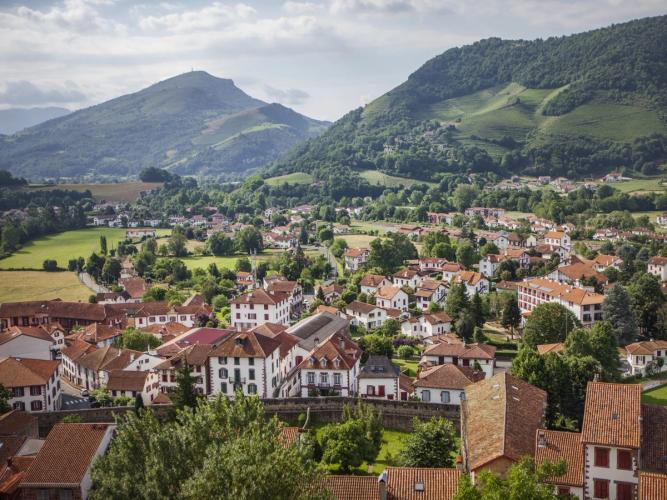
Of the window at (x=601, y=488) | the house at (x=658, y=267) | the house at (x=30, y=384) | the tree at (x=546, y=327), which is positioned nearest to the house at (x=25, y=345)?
the house at (x=30, y=384)

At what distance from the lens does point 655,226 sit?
411ft

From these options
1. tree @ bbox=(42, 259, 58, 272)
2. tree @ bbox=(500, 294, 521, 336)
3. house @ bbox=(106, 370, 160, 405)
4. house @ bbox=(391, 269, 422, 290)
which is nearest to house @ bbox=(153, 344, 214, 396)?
house @ bbox=(106, 370, 160, 405)

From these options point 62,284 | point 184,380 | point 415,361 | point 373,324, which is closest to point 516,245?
point 373,324

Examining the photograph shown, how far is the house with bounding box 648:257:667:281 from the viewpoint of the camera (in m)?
85.4

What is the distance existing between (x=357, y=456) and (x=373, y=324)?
39177 millimetres

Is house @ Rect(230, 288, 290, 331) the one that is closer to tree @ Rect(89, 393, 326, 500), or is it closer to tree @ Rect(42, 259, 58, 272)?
tree @ Rect(89, 393, 326, 500)

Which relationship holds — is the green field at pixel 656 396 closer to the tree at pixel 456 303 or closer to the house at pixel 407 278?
the tree at pixel 456 303

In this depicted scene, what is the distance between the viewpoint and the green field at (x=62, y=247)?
11412 centimetres

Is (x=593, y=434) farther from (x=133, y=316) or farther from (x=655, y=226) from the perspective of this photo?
(x=655, y=226)

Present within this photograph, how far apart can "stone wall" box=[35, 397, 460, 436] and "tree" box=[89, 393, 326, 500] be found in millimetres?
16831

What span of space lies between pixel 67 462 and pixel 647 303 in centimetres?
5829

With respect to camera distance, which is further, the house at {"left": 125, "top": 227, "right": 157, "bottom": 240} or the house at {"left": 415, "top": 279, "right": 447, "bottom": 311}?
the house at {"left": 125, "top": 227, "right": 157, "bottom": 240}

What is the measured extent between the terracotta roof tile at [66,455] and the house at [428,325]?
138 ft

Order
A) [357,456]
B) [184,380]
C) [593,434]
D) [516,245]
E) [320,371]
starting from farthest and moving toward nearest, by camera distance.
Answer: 1. [516,245]
2. [320,371]
3. [184,380]
4. [357,456]
5. [593,434]
